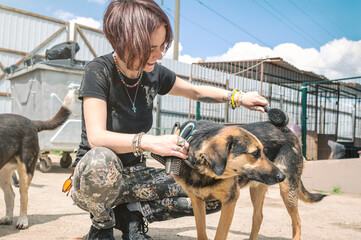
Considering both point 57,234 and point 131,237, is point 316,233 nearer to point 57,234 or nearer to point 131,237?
point 131,237

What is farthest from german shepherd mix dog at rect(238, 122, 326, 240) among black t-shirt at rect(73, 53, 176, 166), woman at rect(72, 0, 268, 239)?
black t-shirt at rect(73, 53, 176, 166)

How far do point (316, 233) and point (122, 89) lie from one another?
2.29 meters

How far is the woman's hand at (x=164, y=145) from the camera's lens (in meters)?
1.84

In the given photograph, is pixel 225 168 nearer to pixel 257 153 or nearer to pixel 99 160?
pixel 257 153

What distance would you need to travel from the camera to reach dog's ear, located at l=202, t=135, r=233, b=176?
1994 mm

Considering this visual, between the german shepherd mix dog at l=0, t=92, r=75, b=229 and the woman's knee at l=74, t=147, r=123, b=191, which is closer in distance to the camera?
the woman's knee at l=74, t=147, r=123, b=191

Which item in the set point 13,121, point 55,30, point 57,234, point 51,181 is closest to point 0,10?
point 55,30

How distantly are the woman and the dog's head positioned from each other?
17cm

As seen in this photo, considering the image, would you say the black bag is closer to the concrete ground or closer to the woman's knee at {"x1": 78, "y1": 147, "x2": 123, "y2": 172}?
the concrete ground

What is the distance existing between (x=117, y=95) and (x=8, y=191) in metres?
2.01

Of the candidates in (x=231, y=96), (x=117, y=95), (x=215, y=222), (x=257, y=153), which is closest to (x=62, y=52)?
(x=215, y=222)

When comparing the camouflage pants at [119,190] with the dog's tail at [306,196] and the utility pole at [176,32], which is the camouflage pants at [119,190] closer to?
the dog's tail at [306,196]

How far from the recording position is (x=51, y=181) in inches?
241

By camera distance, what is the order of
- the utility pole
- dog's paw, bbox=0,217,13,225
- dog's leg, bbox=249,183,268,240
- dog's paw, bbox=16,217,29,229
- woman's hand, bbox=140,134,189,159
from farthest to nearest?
1. the utility pole
2. dog's paw, bbox=0,217,13,225
3. dog's paw, bbox=16,217,29,229
4. dog's leg, bbox=249,183,268,240
5. woman's hand, bbox=140,134,189,159
